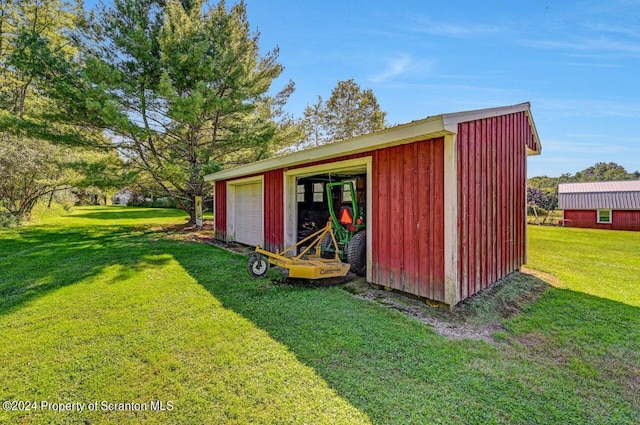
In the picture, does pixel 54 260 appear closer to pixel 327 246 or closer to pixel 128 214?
pixel 327 246

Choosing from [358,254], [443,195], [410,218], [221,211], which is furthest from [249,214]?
[443,195]

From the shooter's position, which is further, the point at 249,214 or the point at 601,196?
the point at 601,196

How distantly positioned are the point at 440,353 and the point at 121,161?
13.5m

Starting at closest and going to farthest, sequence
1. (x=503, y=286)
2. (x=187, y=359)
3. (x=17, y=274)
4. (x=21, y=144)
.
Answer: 1. (x=187, y=359)
2. (x=503, y=286)
3. (x=17, y=274)
4. (x=21, y=144)

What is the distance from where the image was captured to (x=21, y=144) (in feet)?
39.1

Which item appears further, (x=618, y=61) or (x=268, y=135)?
(x=268, y=135)

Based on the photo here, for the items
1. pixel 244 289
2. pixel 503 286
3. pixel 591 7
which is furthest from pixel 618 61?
pixel 244 289

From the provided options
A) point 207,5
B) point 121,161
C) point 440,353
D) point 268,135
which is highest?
point 207,5

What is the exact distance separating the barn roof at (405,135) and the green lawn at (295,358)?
2187 millimetres

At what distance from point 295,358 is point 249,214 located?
6.07 m

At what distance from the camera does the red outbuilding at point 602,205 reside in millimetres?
18469

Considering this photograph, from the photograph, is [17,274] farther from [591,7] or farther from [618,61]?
[618,61]

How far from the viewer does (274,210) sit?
6.98 m

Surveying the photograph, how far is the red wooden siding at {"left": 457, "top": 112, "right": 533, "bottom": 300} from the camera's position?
384 centimetres
